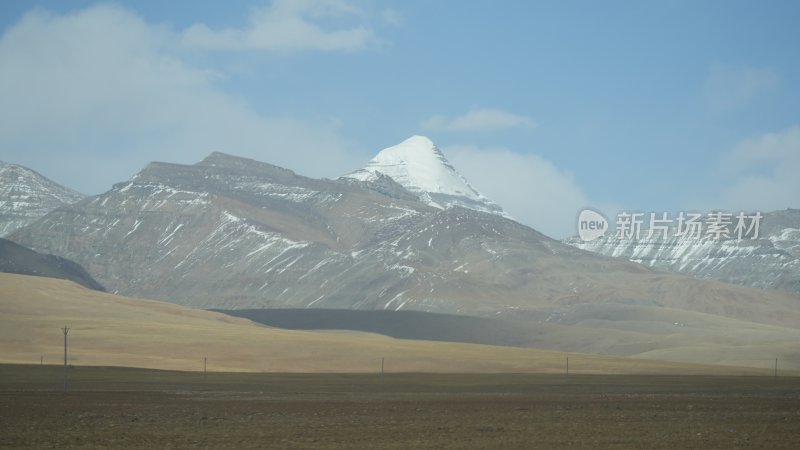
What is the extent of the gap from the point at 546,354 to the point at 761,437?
118 metres

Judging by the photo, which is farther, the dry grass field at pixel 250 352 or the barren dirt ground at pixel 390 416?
the dry grass field at pixel 250 352

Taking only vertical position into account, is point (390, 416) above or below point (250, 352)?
above

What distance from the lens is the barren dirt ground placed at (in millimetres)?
45125

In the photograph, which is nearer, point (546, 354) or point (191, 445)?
point (191, 445)

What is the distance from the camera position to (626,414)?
192ft

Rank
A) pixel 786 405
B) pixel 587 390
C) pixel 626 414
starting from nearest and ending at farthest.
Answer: pixel 626 414, pixel 786 405, pixel 587 390

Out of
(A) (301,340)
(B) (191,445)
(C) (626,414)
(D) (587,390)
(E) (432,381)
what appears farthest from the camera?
(A) (301,340)

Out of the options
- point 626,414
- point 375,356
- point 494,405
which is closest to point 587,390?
point 494,405

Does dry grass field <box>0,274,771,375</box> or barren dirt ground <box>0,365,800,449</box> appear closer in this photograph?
barren dirt ground <box>0,365,800,449</box>

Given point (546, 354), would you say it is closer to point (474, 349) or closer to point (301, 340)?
point (474, 349)

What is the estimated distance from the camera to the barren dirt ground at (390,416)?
4512 centimetres

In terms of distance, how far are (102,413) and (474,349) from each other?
112 metres

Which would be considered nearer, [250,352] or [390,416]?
[390,416]

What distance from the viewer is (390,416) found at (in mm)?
58188
